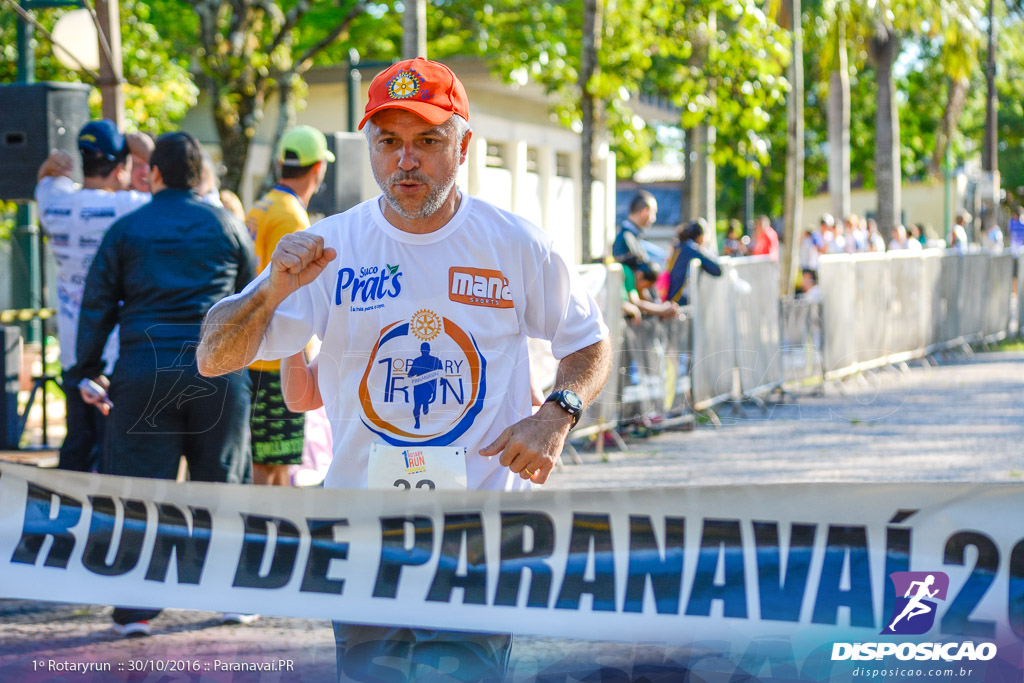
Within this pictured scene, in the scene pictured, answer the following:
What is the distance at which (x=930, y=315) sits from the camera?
17.0 m

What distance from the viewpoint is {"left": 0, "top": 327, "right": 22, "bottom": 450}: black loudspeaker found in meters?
8.48

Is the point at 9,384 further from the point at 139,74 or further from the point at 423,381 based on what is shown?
the point at 139,74

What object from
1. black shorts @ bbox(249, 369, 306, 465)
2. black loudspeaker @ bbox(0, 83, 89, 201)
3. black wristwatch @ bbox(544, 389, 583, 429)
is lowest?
black shorts @ bbox(249, 369, 306, 465)

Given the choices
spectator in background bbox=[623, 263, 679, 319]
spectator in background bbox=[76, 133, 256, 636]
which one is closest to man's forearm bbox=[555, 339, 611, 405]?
spectator in background bbox=[76, 133, 256, 636]

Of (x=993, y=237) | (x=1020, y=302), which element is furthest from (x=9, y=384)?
(x=993, y=237)

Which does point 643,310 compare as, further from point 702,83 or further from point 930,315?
point 930,315

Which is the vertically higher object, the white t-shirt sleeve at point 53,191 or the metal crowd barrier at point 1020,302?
the white t-shirt sleeve at point 53,191

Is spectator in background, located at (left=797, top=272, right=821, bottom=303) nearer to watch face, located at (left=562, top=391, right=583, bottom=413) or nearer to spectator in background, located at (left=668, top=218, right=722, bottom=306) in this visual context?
spectator in background, located at (left=668, top=218, right=722, bottom=306)

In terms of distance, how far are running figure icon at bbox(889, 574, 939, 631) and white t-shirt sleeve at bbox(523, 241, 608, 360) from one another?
94 centimetres

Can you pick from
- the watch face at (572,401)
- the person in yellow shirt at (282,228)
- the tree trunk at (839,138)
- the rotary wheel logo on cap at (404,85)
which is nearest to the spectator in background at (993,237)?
the tree trunk at (839,138)

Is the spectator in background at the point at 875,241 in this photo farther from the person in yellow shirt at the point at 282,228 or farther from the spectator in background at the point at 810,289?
the person in yellow shirt at the point at 282,228

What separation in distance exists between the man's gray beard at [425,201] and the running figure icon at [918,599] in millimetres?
1296

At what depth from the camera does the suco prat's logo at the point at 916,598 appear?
2686 millimetres

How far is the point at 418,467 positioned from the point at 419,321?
0.33m
